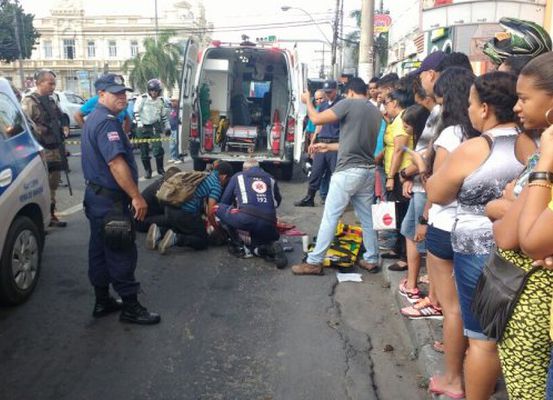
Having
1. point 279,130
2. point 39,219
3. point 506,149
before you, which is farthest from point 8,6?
point 506,149

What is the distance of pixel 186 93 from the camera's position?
956 cm

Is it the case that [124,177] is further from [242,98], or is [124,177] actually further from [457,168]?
[242,98]

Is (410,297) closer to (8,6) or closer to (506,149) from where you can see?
(506,149)

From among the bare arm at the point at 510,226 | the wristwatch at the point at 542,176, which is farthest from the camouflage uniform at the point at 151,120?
the wristwatch at the point at 542,176

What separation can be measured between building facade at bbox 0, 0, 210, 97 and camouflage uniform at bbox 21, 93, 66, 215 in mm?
64673

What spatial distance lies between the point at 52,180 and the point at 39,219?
6.98 ft

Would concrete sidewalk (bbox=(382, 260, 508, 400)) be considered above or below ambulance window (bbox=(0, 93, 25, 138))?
below

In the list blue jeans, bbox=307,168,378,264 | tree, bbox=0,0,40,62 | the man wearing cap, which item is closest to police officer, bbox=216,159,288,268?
blue jeans, bbox=307,168,378,264

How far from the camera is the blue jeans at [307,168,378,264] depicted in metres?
4.93

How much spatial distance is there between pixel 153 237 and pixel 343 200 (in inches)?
86.1

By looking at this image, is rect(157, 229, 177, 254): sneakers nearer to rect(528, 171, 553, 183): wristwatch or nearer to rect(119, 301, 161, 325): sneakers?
rect(119, 301, 161, 325): sneakers

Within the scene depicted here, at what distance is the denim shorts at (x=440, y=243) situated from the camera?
9.37 ft

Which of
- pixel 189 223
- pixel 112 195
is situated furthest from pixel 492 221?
pixel 189 223

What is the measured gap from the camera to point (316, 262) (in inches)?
201
